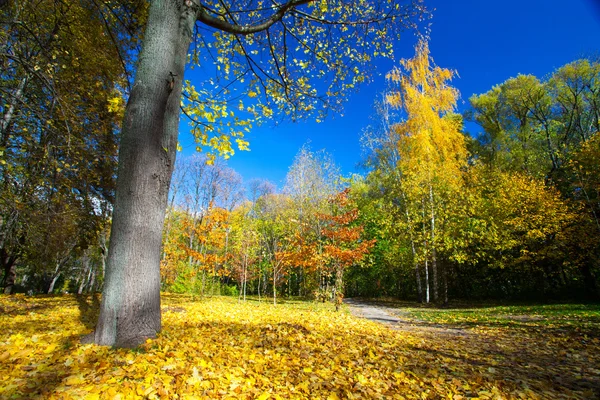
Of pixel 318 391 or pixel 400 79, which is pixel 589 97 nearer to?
pixel 400 79

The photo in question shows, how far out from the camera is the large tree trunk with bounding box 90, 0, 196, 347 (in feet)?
9.25

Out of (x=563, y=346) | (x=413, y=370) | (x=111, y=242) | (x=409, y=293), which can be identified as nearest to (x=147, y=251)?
(x=111, y=242)

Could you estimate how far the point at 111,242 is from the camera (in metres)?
2.89

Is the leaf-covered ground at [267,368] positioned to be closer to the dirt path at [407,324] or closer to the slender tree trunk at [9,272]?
the dirt path at [407,324]

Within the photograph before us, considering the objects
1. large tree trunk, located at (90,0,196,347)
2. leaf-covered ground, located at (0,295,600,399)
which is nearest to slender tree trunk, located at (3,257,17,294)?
leaf-covered ground, located at (0,295,600,399)

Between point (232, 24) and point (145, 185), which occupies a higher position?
point (232, 24)

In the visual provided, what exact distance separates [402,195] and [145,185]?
58.3 ft

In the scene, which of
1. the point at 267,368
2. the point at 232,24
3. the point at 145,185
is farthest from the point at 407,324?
the point at 232,24

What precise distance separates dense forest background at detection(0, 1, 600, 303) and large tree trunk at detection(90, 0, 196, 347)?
1768mm

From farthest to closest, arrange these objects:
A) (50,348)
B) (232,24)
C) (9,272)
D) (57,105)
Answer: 1. (9,272)
2. (57,105)
3. (232,24)
4. (50,348)

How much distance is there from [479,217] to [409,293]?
34.7ft

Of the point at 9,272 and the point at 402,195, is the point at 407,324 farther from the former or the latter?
the point at 9,272

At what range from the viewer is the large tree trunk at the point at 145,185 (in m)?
2.82

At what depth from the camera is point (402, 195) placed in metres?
18.7
